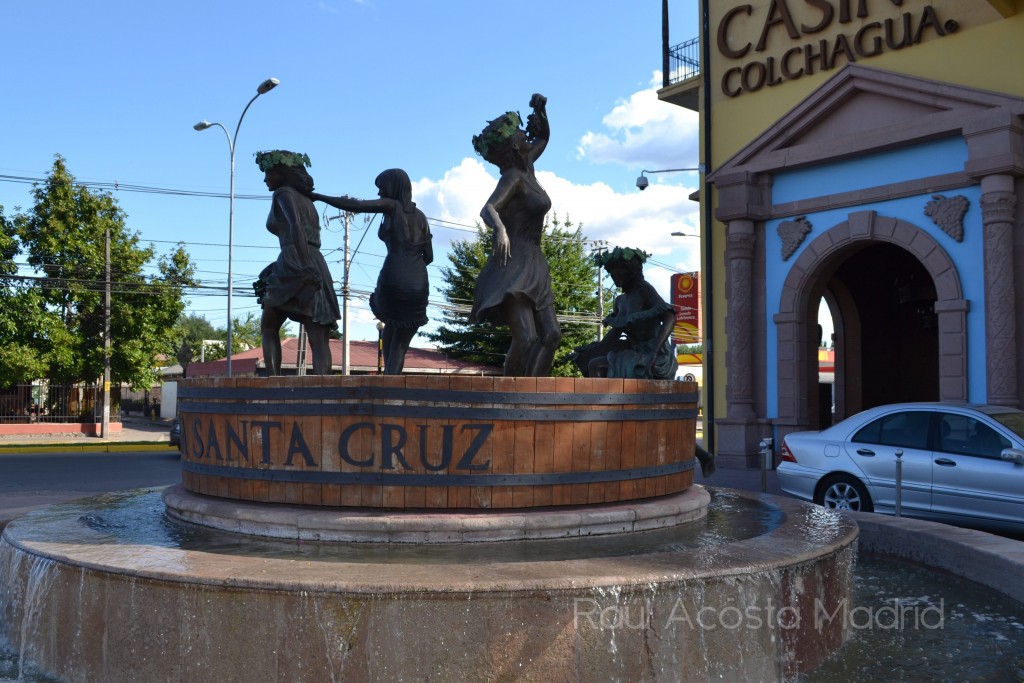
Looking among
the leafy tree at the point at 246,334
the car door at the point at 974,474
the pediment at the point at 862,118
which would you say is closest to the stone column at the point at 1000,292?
the pediment at the point at 862,118

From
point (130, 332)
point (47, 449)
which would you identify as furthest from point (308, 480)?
point (130, 332)

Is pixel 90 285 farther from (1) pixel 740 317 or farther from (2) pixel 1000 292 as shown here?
(2) pixel 1000 292

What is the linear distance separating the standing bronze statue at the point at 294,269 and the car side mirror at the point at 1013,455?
19.8ft

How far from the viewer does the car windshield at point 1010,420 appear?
325 inches

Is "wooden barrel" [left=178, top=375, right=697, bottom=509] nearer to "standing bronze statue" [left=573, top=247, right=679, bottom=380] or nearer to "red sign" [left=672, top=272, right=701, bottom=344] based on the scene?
"standing bronze statue" [left=573, top=247, right=679, bottom=380]

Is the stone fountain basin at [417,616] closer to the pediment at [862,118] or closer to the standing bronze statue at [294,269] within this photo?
the standing bronze statue at [294,269]

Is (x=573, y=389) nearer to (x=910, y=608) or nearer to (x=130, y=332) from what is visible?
(x=910, y=608)

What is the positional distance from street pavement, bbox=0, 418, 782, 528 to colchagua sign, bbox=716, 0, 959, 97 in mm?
7684

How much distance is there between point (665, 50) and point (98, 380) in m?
21.9

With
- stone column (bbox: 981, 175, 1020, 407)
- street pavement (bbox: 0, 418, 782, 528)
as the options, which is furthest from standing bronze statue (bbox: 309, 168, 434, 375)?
stone column (bbox: 981, 175, 1020, 407)

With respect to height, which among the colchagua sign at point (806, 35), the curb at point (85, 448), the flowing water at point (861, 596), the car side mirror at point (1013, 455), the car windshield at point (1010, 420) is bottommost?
the curb at point (85, 448)

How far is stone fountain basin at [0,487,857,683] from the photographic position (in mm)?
A: 3488

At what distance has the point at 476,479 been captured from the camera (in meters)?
4.66

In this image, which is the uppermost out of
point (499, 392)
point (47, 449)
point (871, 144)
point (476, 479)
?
point (871, 144)
